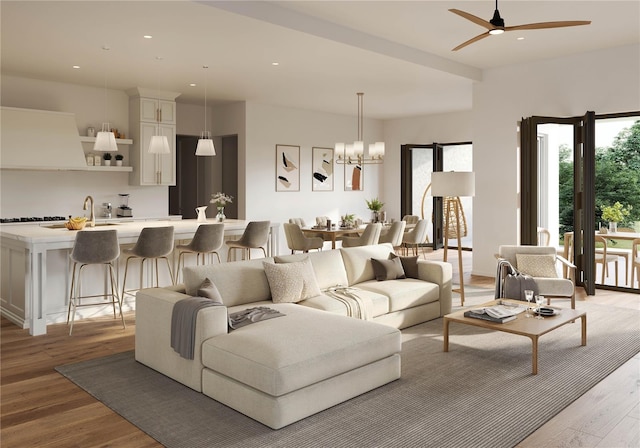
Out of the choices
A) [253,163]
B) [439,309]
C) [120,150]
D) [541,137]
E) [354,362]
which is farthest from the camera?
[253,163]

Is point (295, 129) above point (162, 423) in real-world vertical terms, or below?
above

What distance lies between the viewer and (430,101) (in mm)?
9727

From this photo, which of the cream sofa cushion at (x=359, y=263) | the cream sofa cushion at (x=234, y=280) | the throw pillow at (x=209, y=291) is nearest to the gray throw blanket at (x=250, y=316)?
the throw pillow at (x=209, y=291)

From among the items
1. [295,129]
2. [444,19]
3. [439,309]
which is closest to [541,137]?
[444,19]

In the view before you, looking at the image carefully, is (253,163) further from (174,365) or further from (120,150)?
(174,365)

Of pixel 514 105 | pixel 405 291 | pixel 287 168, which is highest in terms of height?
pixel 514 105

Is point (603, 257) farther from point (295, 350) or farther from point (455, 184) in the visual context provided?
point (295, 350)

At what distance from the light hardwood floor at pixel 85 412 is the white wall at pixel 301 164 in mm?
5440

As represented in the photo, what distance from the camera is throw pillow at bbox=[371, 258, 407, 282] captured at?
5.46 m

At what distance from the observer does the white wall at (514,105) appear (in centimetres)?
668

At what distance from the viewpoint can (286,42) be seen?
574cm

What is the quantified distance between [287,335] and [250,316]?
20.7 inches

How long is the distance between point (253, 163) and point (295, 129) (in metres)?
1.25

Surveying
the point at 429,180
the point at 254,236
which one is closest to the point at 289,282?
the point at 254,236
